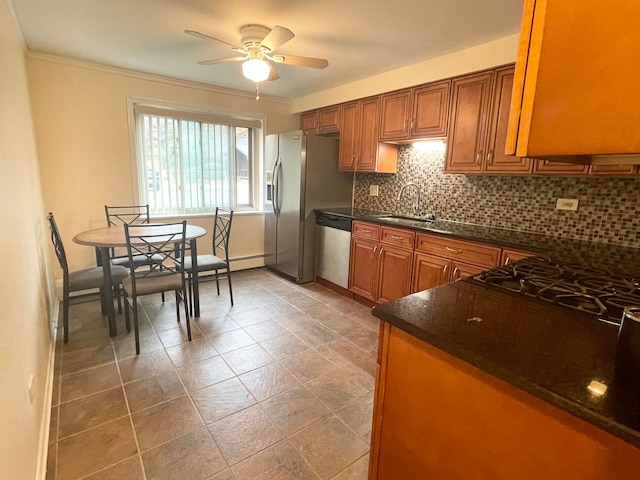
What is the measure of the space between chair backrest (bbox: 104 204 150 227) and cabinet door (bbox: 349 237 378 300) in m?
2.26

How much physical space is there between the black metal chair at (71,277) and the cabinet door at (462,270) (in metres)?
Answer: 2.72

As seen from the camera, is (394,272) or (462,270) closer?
(462,270)

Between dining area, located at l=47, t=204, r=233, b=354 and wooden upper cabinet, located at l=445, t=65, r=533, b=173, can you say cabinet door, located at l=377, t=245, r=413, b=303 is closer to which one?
wooden upper cabinet, located at l=445, t=65, r=533, b=173

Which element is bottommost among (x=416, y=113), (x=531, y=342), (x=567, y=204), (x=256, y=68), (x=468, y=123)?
(x=531, y=342)

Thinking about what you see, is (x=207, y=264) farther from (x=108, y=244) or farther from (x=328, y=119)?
(x=328, y=119)

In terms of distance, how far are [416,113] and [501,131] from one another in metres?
0.84

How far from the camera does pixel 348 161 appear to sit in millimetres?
3832

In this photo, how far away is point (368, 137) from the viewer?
3.58 meters

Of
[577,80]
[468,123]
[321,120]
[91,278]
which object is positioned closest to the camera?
[577,80]

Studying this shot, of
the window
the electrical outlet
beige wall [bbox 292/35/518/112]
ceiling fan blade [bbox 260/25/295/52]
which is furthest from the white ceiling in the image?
the electrical outlet

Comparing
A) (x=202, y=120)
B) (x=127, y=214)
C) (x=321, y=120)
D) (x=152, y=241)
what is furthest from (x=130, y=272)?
(x=321, y=120)

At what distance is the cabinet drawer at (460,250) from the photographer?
2410mm

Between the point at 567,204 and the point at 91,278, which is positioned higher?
the point at 567,204

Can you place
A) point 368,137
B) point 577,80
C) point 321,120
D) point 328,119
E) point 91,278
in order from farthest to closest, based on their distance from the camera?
point 321,120 → point 328,119 → point 368,137 → point 91,278 → point 577,80
